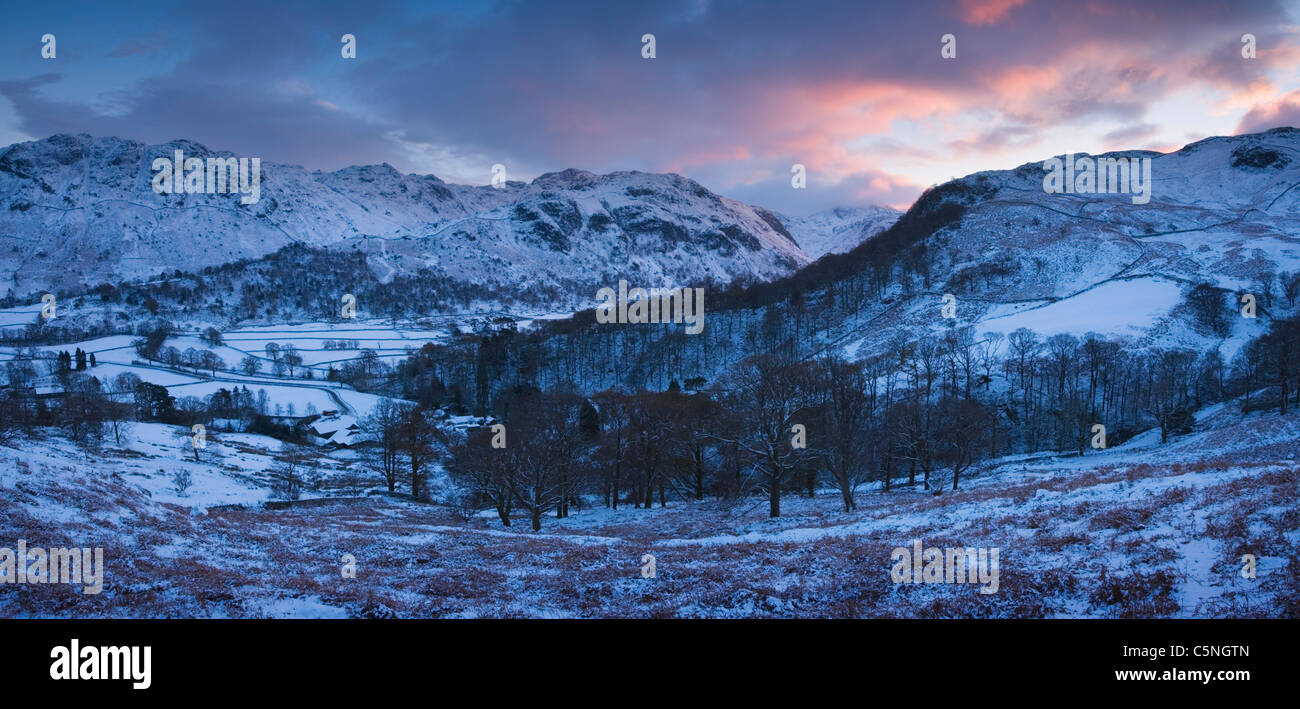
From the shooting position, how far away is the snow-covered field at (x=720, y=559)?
13.1 metres

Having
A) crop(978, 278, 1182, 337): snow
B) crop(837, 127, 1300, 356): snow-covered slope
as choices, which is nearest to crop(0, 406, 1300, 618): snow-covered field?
crop(978, 278, 1182, 337): snow

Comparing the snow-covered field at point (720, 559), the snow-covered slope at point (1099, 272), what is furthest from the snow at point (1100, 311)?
the snow-covered field at point (720, 559)

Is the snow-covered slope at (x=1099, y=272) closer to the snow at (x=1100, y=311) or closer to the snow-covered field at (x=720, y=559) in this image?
the snow at (x=1100, y=311)

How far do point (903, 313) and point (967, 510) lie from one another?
128 meters

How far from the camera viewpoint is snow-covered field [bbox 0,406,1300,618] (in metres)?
13.1

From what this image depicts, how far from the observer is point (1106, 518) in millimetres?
19406

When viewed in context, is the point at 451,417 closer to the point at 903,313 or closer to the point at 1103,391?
the point at 903,313

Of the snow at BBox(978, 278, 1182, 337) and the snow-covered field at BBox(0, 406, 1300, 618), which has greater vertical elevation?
the snow at BBox(978, 278, 1182, 337)

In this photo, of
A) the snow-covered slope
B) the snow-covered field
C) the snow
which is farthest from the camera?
the snow-covered slope

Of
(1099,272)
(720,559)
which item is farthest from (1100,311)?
(720,559)

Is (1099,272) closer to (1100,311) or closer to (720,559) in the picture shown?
(1100,311)

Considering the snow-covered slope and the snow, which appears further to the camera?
the snow-covered slope

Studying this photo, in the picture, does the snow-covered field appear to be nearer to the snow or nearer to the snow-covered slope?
the snow
